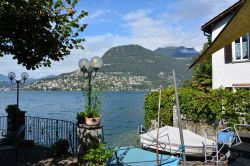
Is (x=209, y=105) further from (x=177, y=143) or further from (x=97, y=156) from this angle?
(x=97, y=156)

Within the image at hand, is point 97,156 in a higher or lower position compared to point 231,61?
→ lower

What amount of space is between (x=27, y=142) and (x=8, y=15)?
21.5ft

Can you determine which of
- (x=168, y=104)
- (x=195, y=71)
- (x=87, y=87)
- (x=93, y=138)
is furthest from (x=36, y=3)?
(x=195, y=71)

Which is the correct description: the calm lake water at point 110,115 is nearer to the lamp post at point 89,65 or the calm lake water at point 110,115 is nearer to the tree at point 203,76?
the lamp post at point 89,65

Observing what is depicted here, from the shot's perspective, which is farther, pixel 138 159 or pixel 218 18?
pixel 218 18

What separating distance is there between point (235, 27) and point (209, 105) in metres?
15.2

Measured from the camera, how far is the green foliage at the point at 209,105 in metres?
17.5

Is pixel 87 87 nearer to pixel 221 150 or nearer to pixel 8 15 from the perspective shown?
pixel 8 15

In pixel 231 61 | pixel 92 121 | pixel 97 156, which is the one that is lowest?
pixel 97 156

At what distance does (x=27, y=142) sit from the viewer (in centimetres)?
1298

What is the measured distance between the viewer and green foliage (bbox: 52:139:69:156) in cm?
1106

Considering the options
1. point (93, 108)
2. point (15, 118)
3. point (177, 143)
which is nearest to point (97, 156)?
point (93, 108)

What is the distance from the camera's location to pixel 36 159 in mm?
10859

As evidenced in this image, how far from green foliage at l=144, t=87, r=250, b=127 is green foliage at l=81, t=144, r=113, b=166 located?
10727 mm
